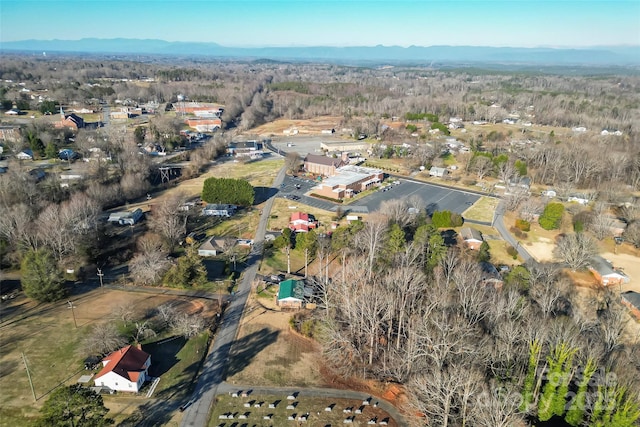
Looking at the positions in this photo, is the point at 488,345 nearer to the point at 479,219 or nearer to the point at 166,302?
the point at 166,302

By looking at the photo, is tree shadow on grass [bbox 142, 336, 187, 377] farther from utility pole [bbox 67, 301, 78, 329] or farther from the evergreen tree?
the evergreen tree

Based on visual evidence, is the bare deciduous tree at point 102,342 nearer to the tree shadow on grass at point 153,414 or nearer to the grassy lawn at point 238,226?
the tree shadow on grass at point 153,414

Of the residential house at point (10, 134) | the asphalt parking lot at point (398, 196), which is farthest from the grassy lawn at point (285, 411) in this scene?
the residential house at point (10, 134)

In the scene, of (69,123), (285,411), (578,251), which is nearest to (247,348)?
(285,411)

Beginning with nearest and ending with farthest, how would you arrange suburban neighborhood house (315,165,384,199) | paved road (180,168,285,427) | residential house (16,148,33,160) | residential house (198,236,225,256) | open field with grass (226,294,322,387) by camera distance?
paved road (180,168,285,427)
open field with grass (226,294,322,387)
residential house (198,236,225,256)
suburban neighborhood house (315,165,384,199)
residential house (16,148,33,160)

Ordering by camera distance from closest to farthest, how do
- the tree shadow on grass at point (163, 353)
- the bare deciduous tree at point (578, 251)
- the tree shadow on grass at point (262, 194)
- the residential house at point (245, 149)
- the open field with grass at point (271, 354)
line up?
1. the open field with grass at point (271, 354)
2. the tree shadow on grass at point (163, 353)
3. the bare deciduous tree at point (578, 251)
4. the tree shadow on grass at point (262, 194)
5. the residential house at point (245, 149)

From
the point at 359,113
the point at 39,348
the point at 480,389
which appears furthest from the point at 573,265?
the point at 359,113

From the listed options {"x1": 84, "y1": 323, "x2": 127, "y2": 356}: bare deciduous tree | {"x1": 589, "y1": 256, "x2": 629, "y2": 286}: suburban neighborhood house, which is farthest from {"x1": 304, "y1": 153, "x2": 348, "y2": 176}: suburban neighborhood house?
{"x1": 84, "y1": 323, "x2": 127, "y2": 356}: bare deciduous tree
